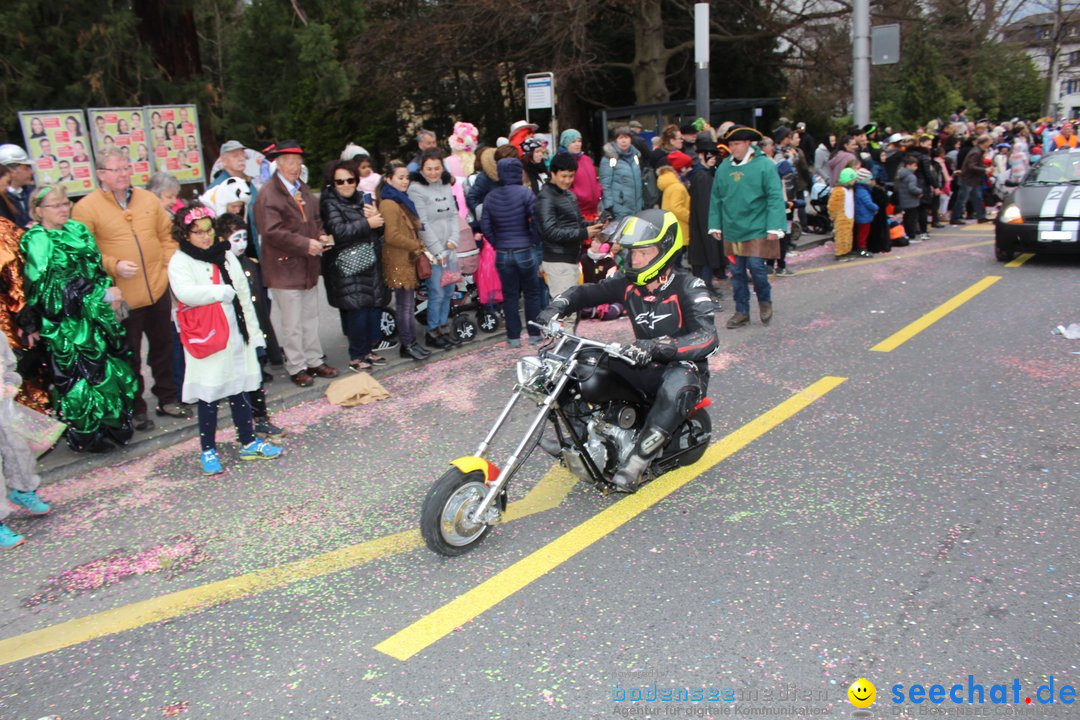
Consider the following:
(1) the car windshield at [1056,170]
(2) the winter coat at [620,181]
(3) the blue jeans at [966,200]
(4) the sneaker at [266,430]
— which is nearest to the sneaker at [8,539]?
(4) the sneaker at [266,430]

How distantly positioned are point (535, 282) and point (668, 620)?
5128mm

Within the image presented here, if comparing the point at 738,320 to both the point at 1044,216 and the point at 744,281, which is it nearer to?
the point at 744,281

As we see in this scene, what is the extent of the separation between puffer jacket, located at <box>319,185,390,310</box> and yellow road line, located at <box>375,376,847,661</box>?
3538 mm

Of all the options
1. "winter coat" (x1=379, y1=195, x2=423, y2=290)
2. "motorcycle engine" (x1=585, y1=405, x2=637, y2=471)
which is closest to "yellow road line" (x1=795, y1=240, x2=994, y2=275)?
"winter coat" (x1=379, y1=195, x2=423, y2=290)

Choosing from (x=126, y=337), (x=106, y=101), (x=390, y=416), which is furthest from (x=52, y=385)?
(x=106, y=101)

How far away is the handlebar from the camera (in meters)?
4.41

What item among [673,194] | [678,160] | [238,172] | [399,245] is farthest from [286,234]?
[678,160]

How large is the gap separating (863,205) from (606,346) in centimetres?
983

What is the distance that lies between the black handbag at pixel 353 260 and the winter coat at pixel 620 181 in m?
3.70

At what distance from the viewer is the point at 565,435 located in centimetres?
524

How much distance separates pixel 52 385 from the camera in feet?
19.5

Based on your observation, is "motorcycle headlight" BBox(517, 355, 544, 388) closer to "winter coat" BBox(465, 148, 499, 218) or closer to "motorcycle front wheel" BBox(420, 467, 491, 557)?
"motorcycle front wheel" BBox(420, 467, 491, 557)

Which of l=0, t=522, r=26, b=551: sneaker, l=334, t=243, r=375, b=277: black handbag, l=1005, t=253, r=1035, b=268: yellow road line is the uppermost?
l=334, t=243, r=375, b=277: black handbag

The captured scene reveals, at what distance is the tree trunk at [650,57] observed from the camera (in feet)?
70.6
